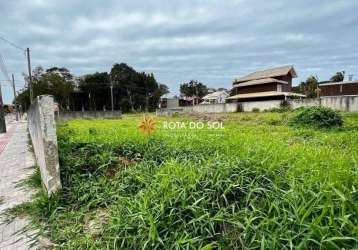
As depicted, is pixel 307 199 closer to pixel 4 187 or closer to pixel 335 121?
pixel 4 187

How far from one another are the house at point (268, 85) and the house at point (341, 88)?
257 centimetres

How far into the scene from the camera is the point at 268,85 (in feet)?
109

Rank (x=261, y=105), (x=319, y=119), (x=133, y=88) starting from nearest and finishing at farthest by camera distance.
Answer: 1. (x=319, y=119)
2. (x=261, y=105)
3. (x=133, y=88)

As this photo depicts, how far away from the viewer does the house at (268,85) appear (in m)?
32.4

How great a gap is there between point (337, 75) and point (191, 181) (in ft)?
147

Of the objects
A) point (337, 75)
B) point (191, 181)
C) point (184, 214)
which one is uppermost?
point (337, 75)

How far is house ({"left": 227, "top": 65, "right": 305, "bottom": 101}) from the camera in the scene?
32.4m

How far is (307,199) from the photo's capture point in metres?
2.22

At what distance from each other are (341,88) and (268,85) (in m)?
7.32

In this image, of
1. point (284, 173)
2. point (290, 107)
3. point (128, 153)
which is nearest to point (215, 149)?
point (128, 153)

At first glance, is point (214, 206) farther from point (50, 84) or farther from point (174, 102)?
point (174, 102)

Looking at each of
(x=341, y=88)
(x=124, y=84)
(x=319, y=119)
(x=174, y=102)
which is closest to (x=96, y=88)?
(x=124, y=84)

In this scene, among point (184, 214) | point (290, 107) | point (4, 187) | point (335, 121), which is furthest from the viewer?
point (290, 107)

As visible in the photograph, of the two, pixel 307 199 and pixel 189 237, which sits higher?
pixel 307 199
